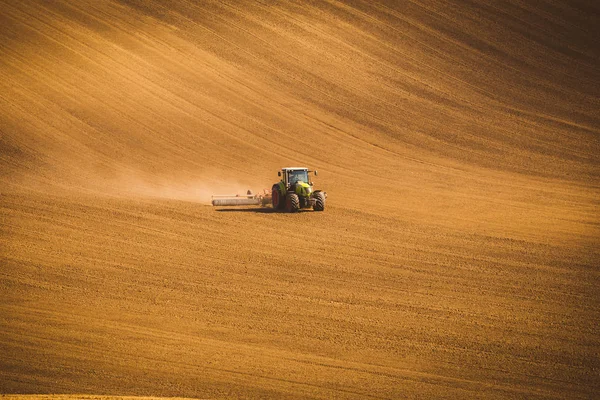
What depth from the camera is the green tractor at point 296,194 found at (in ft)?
85.0

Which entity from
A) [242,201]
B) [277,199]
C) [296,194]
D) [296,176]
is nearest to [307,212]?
[296,194]

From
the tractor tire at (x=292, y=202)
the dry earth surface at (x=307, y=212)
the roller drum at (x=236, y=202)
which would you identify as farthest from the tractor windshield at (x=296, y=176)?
the roller drum at (x=236, y=202)

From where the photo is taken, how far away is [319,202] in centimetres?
2628

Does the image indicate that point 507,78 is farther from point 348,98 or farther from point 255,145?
point 255,145

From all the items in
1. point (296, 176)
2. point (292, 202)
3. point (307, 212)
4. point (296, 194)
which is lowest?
point (307, 212)

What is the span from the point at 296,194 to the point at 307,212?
75cm

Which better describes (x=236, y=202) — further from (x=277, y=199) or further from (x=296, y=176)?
(x=296, y=176)

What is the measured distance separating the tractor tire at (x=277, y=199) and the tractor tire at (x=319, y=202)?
110 centimetres

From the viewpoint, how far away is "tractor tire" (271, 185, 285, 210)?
26484 mm

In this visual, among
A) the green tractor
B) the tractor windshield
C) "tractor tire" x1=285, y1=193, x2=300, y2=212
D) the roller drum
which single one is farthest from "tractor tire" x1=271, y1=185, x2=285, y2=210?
the roller drum

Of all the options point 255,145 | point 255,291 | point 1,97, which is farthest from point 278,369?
point 1,97

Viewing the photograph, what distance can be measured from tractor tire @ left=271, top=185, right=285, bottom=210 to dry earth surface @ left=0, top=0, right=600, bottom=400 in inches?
29.5

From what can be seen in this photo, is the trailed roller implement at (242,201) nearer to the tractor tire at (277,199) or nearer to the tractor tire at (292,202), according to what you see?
the tractor tire at (277,199)

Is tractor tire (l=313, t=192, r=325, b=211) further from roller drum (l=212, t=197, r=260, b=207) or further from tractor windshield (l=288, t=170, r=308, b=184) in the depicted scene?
roller drum (l=212, t=197, r=260, b=207)
